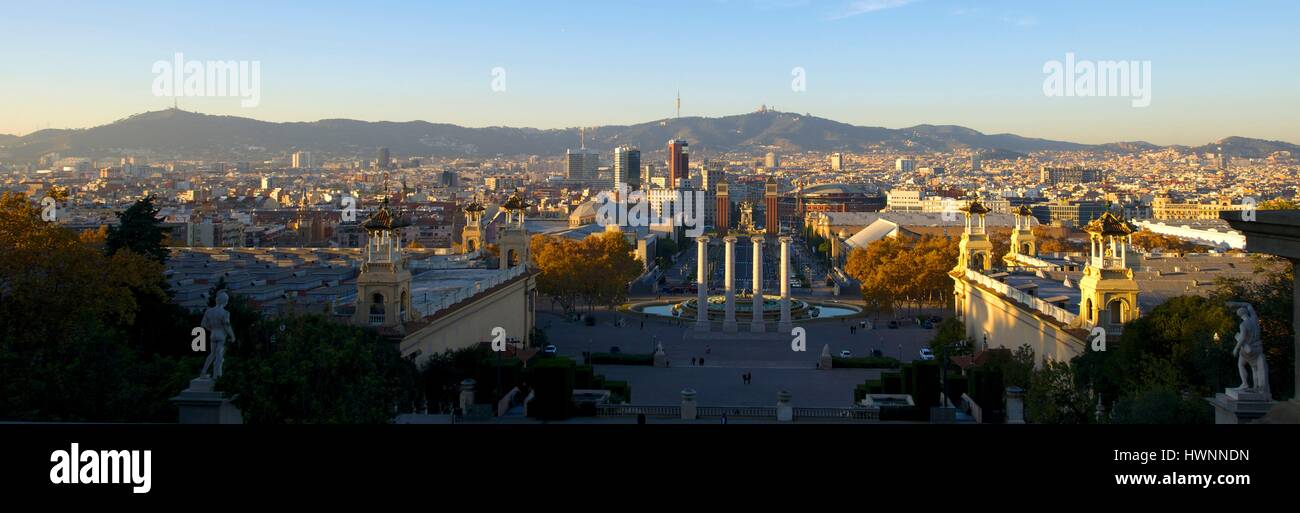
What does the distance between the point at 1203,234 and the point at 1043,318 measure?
7220 centimetres

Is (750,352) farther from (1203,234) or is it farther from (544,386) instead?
(1203,234)

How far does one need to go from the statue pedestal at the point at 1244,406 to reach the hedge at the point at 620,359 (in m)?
26.4

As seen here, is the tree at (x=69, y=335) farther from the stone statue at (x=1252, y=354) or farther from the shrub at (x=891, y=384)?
the shrub at (x=891, y=384)

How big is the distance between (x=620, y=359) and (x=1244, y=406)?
1061 inches

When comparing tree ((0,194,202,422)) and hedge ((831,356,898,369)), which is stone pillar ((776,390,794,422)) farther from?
hedge ((831,356,898,369))

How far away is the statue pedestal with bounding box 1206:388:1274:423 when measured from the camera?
842 centimetres

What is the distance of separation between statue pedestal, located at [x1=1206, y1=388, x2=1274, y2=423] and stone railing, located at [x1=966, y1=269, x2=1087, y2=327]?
1399 cm

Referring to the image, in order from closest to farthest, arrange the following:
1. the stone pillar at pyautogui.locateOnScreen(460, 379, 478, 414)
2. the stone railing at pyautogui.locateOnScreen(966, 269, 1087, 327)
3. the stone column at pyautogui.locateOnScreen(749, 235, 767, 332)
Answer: the stone pillar at pyautogui.locateOnScreen(460, 379, 478, 414) → the stone railing at pyautogui.locateOnScreen(966, 269, 1087, 327) → the stone column at pyautogui.locateOnScreen(749, 235, 767, 332)

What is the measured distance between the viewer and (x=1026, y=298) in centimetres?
2680

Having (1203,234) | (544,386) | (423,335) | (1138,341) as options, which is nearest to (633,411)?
(544,386)

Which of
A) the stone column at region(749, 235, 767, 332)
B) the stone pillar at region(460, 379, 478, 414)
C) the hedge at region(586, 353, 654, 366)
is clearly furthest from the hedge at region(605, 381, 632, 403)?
the stone column at region(749, 235, 767, 332)

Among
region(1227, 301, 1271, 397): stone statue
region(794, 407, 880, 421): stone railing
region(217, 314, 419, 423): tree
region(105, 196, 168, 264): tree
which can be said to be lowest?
region(794, 407, 880, 421): stone railing

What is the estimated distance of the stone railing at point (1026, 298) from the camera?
75.6ft
